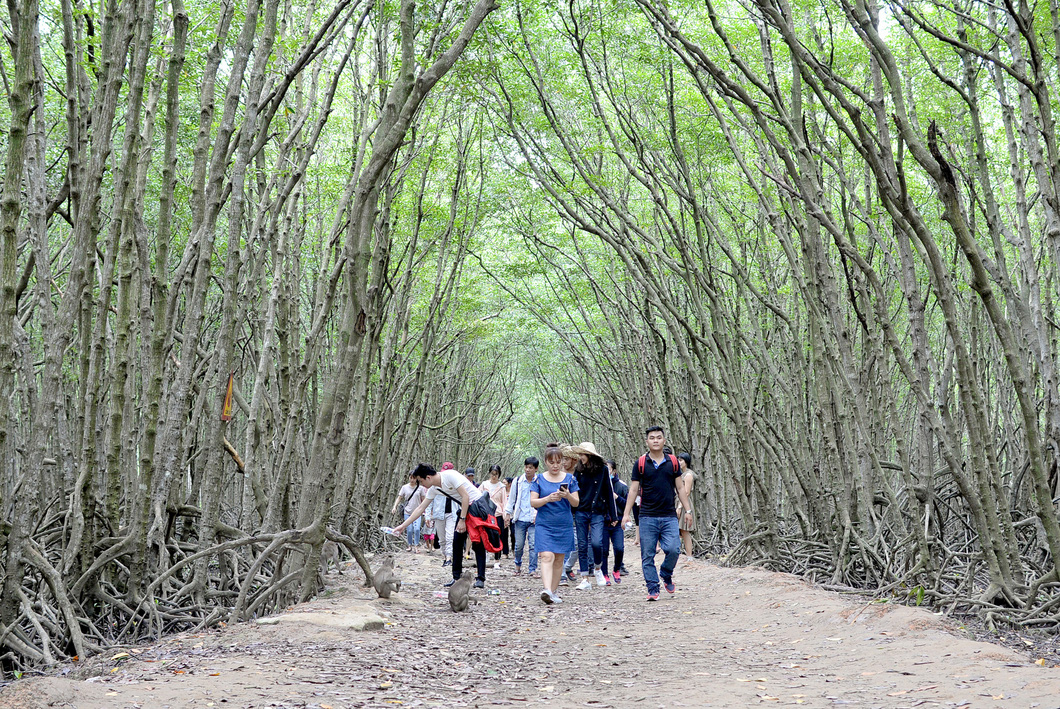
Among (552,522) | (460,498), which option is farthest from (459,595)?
(552,522)

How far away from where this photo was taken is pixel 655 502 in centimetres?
712

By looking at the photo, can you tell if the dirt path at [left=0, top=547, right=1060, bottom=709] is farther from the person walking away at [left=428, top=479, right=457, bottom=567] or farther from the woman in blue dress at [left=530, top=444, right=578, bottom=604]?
the person walking away at [left=428, top=479, right=457, bottom=567]

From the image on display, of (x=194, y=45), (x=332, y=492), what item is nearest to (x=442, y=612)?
(x=332, y=492)

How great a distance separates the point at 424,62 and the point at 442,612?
437 cm

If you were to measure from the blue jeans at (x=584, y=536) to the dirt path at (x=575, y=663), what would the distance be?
194cm

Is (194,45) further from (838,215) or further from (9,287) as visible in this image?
(838,215)

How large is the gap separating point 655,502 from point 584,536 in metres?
2.21

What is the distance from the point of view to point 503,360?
29234 millimetres

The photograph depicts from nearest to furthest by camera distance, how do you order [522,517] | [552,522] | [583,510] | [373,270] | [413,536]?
[373,270] → [552,522] → [583,510] → [522,517] → [413,536]

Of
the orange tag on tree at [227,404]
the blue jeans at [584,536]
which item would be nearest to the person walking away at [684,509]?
the blue jeans at [584,536]

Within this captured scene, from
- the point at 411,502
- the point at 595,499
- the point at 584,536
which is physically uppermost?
the point at 595,499

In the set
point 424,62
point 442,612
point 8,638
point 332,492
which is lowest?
point 442,612

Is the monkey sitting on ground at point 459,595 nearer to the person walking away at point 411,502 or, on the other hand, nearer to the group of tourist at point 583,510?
the group of tourist at point 583,510

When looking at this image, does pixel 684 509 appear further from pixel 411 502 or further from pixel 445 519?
pixel 411 502
